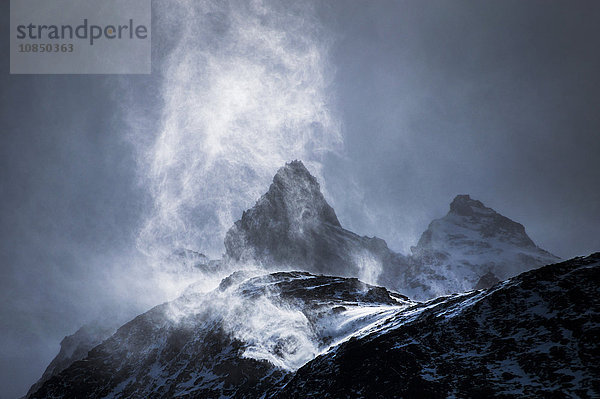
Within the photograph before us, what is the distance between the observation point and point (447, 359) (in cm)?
3812

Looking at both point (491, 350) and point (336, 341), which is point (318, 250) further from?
point (491, 350)

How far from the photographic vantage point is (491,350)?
3666 cm

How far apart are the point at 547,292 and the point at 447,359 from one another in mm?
14098

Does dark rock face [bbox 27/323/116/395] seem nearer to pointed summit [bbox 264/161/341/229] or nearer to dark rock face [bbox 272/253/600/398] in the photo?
pointed summit [bbox 264/161/341/229]

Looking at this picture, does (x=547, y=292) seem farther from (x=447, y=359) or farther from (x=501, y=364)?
(x=447, y=359)

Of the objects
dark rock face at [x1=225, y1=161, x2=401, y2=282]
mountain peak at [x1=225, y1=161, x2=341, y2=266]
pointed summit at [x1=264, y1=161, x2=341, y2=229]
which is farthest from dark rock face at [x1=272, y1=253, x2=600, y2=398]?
pointed summit at [x1=264, y1=161, x2=341, y2=229]

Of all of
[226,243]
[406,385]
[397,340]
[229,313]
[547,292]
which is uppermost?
[226,243]

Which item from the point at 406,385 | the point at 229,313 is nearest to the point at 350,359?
the point at 406,385

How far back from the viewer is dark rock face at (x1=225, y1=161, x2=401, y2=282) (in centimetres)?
16250

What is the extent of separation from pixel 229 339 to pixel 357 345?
34460 millimetres

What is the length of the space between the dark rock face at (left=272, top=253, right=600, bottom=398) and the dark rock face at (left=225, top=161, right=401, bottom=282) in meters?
111

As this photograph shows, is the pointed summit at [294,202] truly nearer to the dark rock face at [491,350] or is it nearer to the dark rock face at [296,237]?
the dark rock face at [296,237]

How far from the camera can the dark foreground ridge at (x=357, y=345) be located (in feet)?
109

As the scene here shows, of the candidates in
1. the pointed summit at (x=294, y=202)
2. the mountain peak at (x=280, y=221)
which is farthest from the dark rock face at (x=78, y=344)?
the pointed summit at (x=294, y=202)
